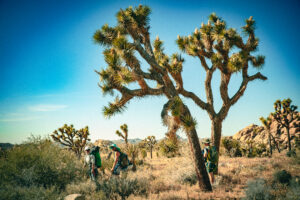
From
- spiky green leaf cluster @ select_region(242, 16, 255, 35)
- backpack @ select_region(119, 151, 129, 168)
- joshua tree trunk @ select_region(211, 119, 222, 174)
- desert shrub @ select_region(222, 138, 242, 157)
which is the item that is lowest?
desert shrub @ select_region(222, 138, 242, 157)

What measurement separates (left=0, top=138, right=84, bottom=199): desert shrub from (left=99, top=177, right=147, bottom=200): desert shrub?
5.07ft

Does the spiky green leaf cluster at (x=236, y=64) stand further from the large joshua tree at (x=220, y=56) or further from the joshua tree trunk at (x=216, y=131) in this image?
the joshua tree trunk at (x=216, y=131)

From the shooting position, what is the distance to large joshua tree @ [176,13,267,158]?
7811mm

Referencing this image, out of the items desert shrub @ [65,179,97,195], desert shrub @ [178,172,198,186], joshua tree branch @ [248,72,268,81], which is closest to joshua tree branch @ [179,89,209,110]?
desert shrub @ [178,172,198,186]

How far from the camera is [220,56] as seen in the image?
27.7ft

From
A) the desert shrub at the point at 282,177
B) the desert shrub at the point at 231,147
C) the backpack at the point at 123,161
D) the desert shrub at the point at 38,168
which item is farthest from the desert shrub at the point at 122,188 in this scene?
the desert shrub at the point at 231,147

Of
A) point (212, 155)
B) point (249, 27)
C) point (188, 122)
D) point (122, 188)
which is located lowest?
point (122, 188)

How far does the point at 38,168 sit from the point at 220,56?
9.07 meters

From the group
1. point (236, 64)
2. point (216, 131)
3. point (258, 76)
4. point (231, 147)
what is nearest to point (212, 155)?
point (216, 131)

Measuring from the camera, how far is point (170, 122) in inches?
229

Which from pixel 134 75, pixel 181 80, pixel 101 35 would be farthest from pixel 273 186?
pixel 101 35

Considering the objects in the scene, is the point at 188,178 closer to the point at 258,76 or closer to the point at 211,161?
the point at 211,161

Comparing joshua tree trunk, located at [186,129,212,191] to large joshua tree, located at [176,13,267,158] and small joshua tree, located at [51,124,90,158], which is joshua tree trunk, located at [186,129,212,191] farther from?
small joshua tree, located at [51,124,90,158]

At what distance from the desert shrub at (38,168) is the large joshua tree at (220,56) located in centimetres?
608
